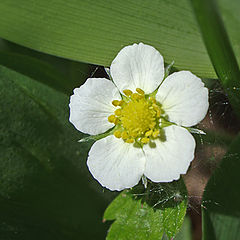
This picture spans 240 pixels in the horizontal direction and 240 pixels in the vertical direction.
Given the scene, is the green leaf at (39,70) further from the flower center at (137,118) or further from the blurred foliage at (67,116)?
the flower center at (137,118)

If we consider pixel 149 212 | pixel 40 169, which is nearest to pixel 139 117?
pixel 149 212

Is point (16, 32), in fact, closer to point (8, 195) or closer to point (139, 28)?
point (139, 28)

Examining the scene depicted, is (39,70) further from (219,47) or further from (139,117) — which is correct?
(219,47)

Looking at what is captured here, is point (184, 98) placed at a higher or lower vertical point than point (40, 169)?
higher


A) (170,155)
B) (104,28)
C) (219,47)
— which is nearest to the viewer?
(170,155)

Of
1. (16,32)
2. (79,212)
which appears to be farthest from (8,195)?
(16,32)

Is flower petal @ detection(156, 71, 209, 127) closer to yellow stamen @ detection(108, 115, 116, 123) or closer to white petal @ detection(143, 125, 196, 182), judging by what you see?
white petal @ detection(143, 125, 196, 182)

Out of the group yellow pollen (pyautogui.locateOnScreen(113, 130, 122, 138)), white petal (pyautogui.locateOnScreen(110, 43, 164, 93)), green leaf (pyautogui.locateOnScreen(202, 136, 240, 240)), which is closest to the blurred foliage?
green leaf (pyautogui.locateOnScreen(202, 136, 240, 240))
